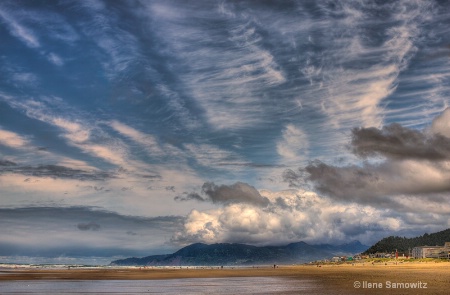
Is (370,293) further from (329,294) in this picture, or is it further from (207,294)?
(207,294)

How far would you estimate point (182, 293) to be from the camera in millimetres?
49750

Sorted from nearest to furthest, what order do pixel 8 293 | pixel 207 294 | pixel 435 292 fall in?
1. pixel 435 292
2. pixel 207 294
3. pixel 8 293

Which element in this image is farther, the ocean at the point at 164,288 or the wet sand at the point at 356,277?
the ocean at the point at 164,288

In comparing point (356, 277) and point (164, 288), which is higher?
point (164, 288)

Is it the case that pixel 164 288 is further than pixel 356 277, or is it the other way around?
pixel 356 277

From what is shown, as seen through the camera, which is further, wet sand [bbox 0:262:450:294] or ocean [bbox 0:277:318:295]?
ocean [bbox 0:277:318:295]

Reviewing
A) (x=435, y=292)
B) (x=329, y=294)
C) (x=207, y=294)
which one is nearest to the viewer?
(x=435, y=292)

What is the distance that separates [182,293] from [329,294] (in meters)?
16.5

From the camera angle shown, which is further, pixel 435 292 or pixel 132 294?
pixel 132 294

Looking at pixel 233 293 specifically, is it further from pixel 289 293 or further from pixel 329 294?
pixel 329 294

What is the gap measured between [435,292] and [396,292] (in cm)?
356

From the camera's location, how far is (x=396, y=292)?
43.3 meters

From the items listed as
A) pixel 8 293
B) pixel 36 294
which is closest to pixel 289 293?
pixel 36 294

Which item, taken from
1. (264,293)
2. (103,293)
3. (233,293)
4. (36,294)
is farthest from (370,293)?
(36,294)
